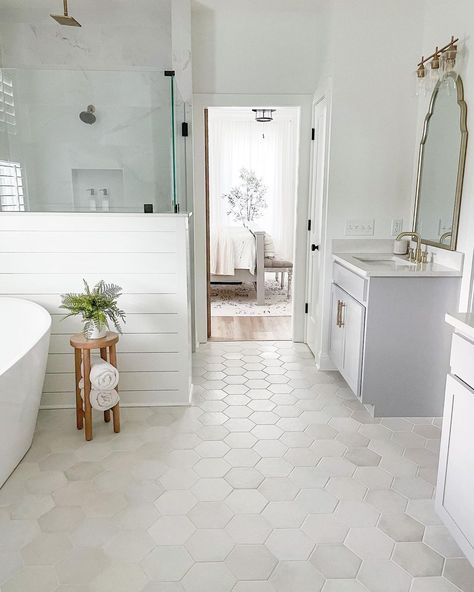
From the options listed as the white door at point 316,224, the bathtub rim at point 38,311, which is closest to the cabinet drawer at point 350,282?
the white door at point 316,224

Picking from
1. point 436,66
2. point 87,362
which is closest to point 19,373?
point 87,362

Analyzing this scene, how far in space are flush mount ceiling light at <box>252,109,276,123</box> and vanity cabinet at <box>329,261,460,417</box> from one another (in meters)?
4.91

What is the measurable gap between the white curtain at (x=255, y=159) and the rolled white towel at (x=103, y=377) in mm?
5701

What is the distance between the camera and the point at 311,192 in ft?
14.4

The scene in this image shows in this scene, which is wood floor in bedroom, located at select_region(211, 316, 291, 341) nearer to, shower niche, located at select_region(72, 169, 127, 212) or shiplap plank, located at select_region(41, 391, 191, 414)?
shiplap plank, located at select_region(41, 391, 191, 414)

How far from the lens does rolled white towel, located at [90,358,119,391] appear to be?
2.82 meters

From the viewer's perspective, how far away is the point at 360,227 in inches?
152

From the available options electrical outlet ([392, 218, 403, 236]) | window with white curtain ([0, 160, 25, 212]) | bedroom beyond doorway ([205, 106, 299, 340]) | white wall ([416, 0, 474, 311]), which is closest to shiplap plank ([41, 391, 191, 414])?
window with white curtain ([0, 160, 25, 212])

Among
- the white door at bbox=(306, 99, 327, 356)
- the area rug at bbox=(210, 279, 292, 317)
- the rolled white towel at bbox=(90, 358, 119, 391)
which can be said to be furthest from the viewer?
the area rug at bbox=(210, 279, 292, 317)

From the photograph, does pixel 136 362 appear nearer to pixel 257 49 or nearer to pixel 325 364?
pixel 325 364

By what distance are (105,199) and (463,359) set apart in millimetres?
2718

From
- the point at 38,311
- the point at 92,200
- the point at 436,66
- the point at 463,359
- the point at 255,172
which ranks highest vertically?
the point at 436,66

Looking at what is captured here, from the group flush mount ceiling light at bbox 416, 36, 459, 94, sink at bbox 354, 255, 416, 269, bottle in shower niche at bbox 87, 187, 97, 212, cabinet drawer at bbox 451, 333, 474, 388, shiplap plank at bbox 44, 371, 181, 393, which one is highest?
flush mount ceiling light at bbox 416, 36, 459, 94

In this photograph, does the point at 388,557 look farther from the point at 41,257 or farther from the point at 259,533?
the point at 41,257
